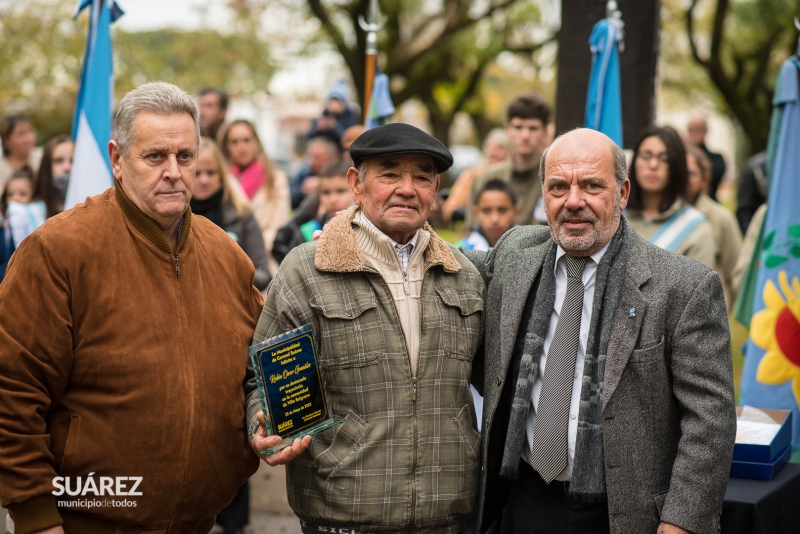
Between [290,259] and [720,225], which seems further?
[720,225]

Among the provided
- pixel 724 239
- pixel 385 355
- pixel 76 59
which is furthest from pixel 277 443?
pixel 76 59

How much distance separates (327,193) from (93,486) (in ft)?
11.5

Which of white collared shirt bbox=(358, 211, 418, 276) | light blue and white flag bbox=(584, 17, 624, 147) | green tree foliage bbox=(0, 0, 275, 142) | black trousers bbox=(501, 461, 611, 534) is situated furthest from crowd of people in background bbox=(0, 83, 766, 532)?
green tree foliage bbox=(0, 0, 275, 142)

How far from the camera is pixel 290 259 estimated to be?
3.47 meters

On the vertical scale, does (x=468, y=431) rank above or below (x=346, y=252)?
below

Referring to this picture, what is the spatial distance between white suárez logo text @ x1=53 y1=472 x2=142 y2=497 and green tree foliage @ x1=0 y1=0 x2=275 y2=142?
1971 centimetres

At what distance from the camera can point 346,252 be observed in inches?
132

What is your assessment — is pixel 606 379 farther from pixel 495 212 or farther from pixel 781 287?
pixel 495 212

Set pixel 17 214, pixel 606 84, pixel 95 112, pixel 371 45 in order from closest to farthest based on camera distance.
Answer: pixel 95 112 → pixel 606 84 → pixel 17 214 → pixel 371 45

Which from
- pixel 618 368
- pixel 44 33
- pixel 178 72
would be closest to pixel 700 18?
pixel 178 72

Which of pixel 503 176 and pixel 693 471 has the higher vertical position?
pixel 503 176

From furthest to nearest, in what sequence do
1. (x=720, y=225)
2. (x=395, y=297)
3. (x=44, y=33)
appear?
(x=44, y=33), (x=720, y=225), (x=395, y=297)

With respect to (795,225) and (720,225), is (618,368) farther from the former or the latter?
(720,225)

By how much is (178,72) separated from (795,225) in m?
23.5
